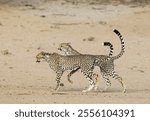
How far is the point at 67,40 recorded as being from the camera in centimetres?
2102

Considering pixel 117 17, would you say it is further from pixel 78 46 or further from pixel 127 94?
pixel 127 94

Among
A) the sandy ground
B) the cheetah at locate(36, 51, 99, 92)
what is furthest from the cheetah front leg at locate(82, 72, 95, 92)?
the sandy ground

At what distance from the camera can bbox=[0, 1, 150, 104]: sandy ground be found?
14320 millimetres

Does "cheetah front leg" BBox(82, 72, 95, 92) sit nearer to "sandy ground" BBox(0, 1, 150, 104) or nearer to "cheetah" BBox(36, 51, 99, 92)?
"cheetah" BBox(36, 51, 99, 92)

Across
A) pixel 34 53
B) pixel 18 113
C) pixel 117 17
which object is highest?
pixel 117 17

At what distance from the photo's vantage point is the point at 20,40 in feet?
67.5

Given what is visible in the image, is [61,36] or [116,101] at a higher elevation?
[61,36]

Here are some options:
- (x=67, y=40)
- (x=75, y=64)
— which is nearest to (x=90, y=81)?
(x=75, y=64)

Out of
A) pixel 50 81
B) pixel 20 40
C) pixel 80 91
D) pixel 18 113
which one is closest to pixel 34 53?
pixel 20 40

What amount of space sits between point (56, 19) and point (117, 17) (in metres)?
1.91

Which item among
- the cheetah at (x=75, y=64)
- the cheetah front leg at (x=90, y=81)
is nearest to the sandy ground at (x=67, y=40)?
the cheetah front leg at (x=90, y=81)

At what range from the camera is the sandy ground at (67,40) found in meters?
14.3

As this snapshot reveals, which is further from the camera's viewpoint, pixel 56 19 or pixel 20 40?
pixel 56 19

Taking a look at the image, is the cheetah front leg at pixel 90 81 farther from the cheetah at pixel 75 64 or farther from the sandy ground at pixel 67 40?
the sandy ground at pixel 67 40
